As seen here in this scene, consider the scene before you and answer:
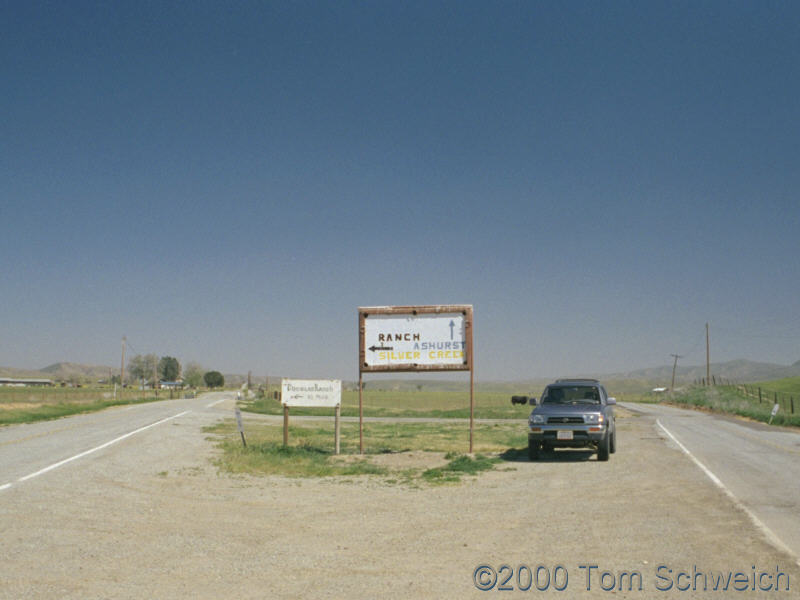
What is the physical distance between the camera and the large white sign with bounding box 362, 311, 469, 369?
2130cm

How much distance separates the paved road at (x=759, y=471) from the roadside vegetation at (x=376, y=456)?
5297mm

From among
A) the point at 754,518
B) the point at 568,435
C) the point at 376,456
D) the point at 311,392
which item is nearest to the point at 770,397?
the point at 568,435

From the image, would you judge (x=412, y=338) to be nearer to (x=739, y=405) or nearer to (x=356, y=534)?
(x=356, y=534)

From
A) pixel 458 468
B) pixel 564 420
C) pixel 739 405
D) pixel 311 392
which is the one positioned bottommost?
pixel 739 405

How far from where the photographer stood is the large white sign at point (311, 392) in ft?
71.4

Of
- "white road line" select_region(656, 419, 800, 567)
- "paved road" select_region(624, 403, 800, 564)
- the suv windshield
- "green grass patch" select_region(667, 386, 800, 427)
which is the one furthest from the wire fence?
"white road line" select_region(656, 419, 800, 567)

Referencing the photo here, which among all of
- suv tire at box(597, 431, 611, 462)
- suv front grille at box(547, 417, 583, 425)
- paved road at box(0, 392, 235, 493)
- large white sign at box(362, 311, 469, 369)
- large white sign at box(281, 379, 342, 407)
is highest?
large white sign at box(362, 311, 469, 369)

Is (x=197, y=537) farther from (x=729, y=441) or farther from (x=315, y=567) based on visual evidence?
(x=729, y=441)

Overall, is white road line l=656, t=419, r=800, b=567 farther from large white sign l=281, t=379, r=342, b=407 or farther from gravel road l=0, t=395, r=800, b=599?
large white sign l=281, t=379, r=342, b=407

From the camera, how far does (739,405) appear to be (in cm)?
5756

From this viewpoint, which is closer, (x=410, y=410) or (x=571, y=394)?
(x=571, y=394)

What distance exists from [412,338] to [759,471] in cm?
952

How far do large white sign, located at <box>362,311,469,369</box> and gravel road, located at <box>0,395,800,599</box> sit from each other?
5.66 meters

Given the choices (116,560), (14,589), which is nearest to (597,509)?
(116,560)
